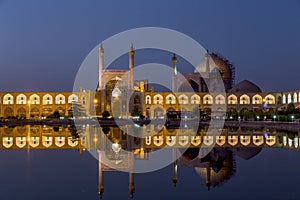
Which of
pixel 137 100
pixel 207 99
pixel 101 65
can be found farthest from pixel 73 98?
pixel 207 99

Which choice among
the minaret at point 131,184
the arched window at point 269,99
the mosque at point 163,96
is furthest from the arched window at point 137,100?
the minaret at point 131,184

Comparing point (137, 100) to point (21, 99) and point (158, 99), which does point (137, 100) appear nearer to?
point (158, 99)

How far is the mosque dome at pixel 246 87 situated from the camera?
135ft

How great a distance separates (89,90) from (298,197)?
33.5 metres

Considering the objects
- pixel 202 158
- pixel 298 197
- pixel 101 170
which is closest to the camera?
pixel 298 197

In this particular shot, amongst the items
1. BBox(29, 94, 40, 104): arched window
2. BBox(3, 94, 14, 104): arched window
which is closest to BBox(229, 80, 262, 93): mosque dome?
BBox(29, 94, 40, 104): arched window

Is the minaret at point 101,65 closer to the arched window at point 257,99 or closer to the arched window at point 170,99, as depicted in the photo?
the arched window at point 170,99

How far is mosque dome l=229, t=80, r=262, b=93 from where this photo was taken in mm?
41281

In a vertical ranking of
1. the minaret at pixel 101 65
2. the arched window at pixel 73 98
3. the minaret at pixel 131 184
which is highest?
the minaret at pixel 101 65

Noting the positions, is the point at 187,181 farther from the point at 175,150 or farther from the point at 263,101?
the point at 263,101

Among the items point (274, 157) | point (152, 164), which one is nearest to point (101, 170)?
point (152, 164)

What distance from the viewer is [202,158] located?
8016 mm

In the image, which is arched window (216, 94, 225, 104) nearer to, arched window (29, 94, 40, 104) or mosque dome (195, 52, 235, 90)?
mosque dome (195, 52, 235, 90)

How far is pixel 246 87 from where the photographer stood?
41.8 metres
